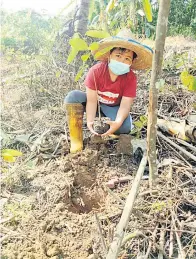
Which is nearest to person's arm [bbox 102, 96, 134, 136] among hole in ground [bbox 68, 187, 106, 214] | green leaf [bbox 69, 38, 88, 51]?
hole in ground [bbox 68, 187, 106, 214]

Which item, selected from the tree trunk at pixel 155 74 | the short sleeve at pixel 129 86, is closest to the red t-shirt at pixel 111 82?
the short sleeve at pixel 129 86

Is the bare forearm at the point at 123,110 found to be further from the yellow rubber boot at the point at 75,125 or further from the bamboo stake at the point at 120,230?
the bamboo stake at the point at 120,230

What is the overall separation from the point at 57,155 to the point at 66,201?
0.50 metres

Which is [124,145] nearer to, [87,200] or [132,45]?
[87,200]

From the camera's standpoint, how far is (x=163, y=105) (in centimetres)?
276

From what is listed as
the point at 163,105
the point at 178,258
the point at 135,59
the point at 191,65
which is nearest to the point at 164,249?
the point at 178,258

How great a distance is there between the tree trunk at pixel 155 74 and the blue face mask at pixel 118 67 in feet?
2.14

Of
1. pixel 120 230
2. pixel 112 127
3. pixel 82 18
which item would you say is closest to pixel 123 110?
pixel 112 127

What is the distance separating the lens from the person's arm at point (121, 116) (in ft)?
7.22

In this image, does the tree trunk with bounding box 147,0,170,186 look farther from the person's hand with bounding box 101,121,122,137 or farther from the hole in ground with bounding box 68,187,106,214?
the person's hand with bounding box 101,121,122,137

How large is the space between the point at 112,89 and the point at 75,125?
0.37m

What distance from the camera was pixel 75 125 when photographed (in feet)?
Answer: 7.65

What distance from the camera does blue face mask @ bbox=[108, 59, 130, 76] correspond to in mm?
2177

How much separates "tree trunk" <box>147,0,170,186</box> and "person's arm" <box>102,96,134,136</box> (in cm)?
52
